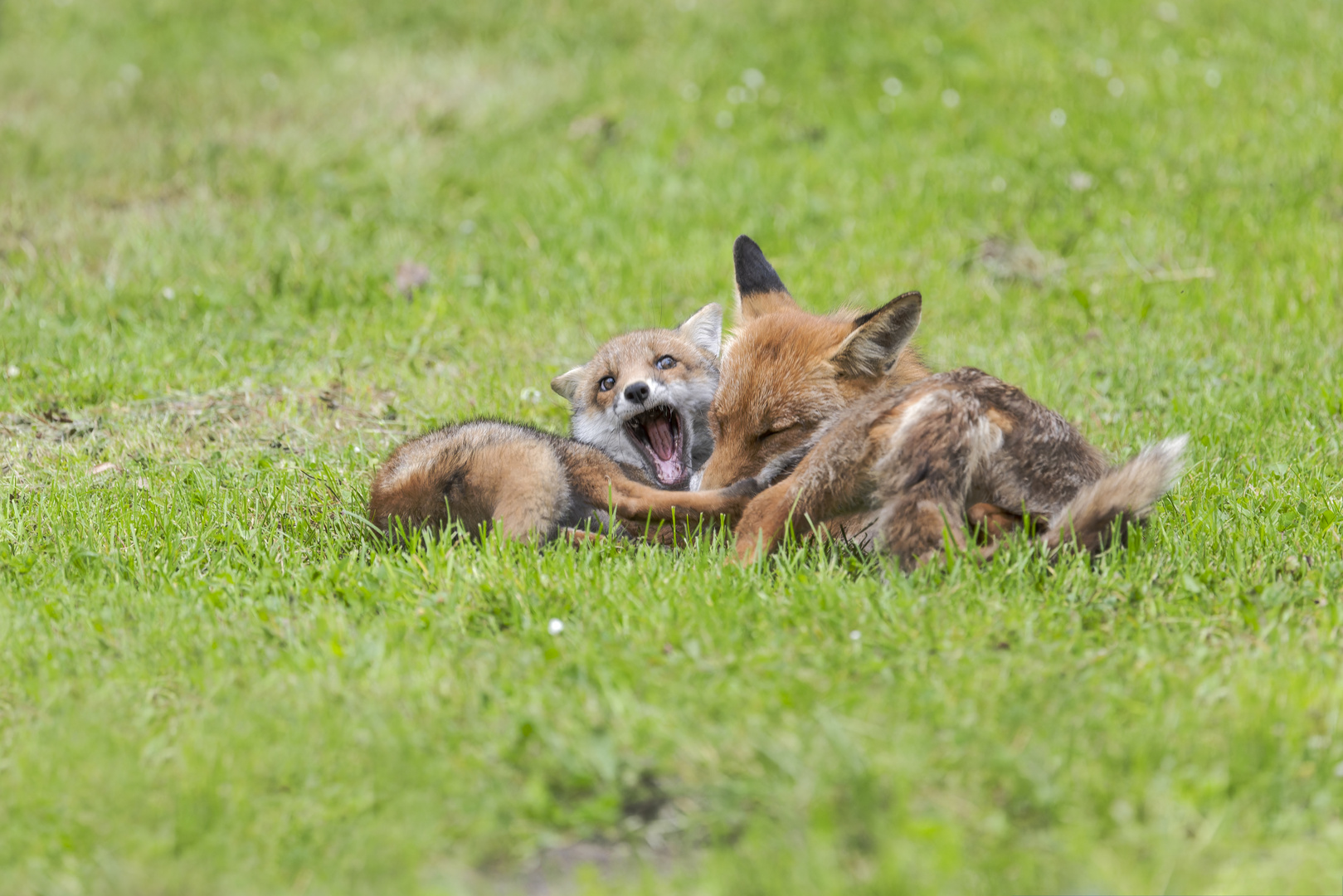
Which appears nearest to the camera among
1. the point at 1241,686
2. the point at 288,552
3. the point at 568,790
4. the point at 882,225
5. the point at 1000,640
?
the point at 568,790

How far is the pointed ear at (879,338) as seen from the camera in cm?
514

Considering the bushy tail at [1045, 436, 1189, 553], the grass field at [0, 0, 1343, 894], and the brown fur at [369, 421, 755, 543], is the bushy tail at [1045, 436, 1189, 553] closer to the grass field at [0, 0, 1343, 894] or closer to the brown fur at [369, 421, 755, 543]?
the grass field at [0, 0, 1343, 894]

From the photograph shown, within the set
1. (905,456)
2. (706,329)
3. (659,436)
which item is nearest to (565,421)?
(659,436)

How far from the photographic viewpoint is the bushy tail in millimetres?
4176

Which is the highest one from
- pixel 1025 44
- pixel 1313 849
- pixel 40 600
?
pixel 1025 44

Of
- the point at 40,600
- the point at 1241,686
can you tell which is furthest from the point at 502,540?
the point at 1241,686

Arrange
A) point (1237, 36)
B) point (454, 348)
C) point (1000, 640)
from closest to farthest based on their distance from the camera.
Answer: point (1000, 640) → point (454, 348) → point (1237, 36)

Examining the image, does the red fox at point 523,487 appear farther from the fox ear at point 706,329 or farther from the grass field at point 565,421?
the fox ear at point 706,329

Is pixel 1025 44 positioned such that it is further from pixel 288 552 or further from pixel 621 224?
pixel 288 552

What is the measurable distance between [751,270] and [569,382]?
1.29m

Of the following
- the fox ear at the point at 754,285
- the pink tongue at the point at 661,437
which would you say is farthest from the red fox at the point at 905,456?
the pink tongue at the point at 661,437

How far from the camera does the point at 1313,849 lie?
2730 millimetres

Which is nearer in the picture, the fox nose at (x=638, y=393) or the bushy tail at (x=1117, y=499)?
the bushy tail at (x=1117, y=499)

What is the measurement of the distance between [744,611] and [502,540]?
3.85ft
